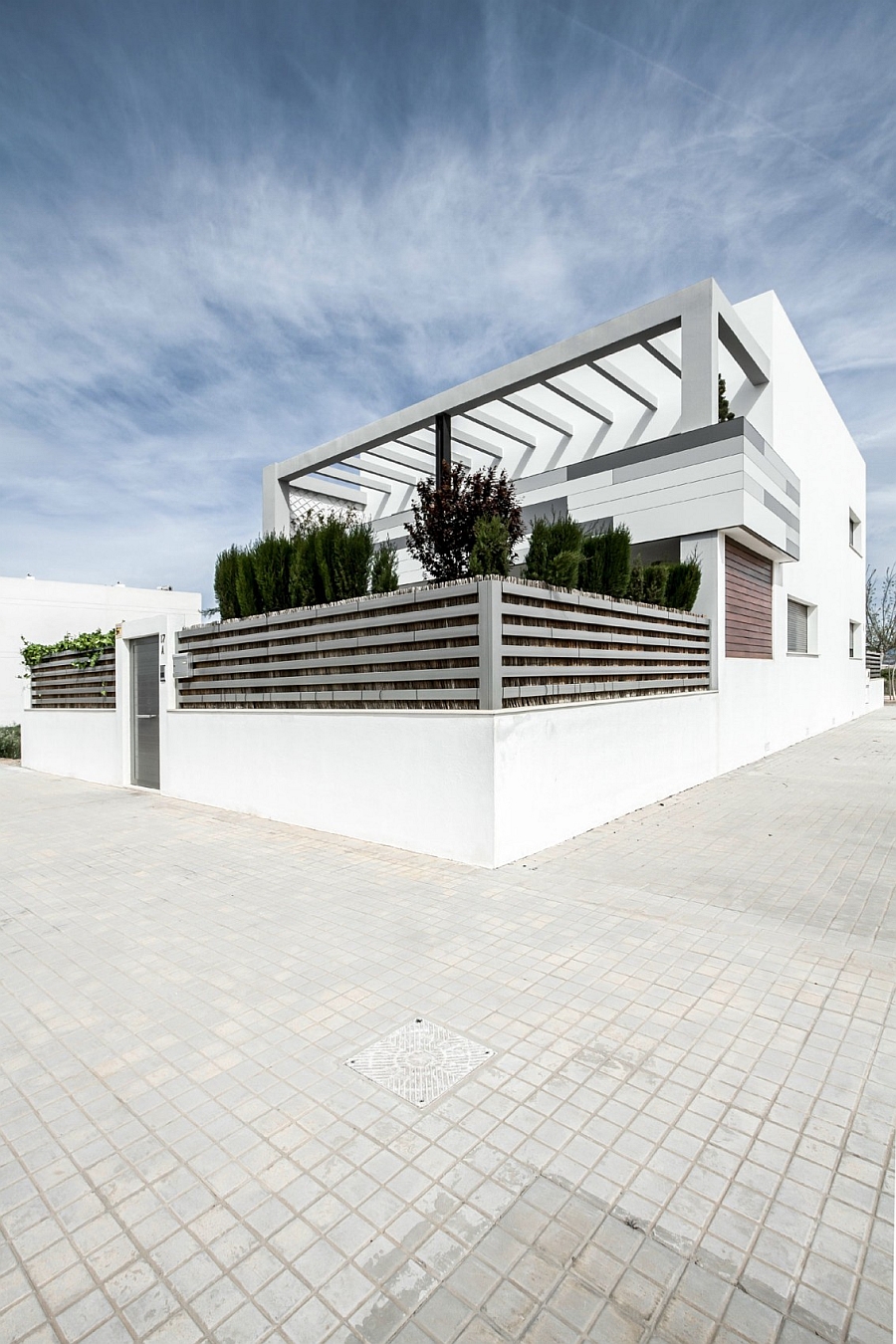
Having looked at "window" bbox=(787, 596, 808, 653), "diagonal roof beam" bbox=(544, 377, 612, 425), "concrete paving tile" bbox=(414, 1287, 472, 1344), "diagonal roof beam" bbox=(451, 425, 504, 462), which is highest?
"diagonal roof beam" bbox=(544, 377, 612, 425)

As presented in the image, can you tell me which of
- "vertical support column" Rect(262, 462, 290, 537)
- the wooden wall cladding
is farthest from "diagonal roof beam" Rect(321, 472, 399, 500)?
the wooden wall cladding

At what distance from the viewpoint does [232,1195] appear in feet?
6.85

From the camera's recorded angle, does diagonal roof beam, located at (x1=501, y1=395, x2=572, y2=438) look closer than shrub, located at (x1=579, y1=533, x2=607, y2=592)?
No

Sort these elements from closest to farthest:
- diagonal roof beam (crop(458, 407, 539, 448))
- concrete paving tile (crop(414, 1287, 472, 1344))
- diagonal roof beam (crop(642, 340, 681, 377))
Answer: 1. concrete paving tile (crop(414, 1287, 472, 1344))
2. diagonal roof beam (crop(642, 340, 681, 377))
3. diagonal roof beam (crop(458, 407, 539, 448))

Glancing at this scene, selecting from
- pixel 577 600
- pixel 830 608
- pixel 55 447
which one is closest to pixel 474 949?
pixel 577 600

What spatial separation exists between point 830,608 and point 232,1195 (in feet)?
69.5

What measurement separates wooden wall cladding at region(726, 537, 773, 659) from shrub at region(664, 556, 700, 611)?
1.33 metres

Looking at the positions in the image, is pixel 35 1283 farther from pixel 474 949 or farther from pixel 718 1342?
pixel 474 949

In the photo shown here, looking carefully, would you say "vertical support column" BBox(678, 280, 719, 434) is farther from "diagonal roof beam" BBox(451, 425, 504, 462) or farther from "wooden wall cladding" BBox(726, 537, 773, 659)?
"diagonal roof beam" BBox(451, 425, 504, 462)

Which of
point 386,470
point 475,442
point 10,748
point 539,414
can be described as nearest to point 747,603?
point 539,414

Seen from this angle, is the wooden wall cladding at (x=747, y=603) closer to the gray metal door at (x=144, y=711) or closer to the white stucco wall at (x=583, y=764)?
the white stucco wall at (x=583, y=764)

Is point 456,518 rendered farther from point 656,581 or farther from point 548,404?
point 548,404

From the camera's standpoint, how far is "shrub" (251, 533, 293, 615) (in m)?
8.34

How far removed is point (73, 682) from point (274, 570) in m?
6.65
